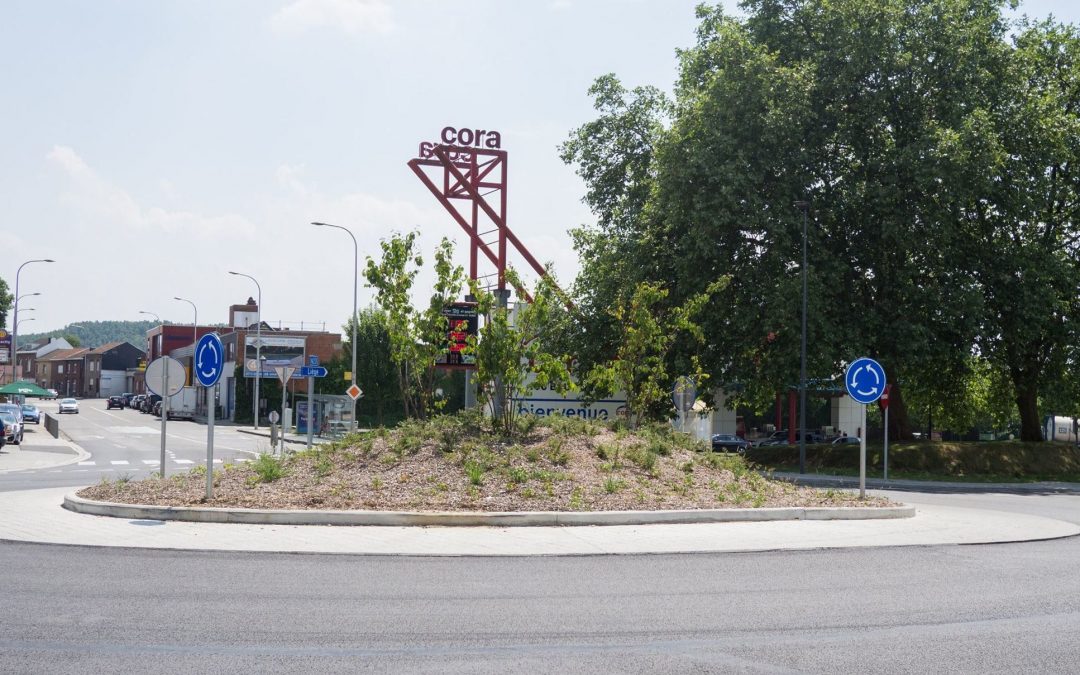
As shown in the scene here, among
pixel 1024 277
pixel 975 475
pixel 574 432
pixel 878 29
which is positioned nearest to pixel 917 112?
pixel 878 29

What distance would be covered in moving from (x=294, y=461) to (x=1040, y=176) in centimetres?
2583

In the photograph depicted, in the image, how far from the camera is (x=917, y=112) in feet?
103

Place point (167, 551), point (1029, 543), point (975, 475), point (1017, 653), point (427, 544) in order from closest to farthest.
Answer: point (1017, 653), point (167, 551), point (427, 544), point (1029, 543), point (975, 475)

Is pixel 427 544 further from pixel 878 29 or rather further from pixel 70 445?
pixel 70 445

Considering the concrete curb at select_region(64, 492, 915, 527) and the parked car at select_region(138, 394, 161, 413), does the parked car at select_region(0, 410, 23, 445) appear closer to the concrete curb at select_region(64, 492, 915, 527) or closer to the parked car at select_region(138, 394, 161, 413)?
the concrete curb at select_region(64, 492, 915, 527)

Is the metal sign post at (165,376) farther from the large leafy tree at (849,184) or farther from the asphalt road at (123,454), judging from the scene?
the large leafy tree at (849,184)

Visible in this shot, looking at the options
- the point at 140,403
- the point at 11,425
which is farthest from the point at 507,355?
the point at 140,403

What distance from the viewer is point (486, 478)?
1477cm

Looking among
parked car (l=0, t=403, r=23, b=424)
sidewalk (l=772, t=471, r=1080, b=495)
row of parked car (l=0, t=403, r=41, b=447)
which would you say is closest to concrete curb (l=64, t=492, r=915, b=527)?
sidewalk (l=772, t=471, r=1080, b=495)

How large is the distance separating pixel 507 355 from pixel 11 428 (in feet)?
98.2

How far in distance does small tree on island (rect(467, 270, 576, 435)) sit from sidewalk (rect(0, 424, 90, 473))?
49.1 feet

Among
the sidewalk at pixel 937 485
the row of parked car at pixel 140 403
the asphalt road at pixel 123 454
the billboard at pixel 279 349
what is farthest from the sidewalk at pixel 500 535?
the row of parked car at pixel 140 403

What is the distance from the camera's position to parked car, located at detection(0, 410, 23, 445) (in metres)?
38.2

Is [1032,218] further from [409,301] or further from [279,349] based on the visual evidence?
[279,349]
